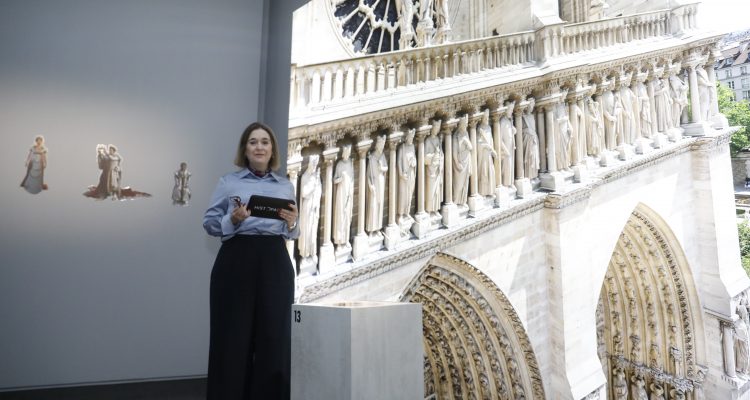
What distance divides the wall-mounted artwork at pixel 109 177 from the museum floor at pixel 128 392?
1.03 meters

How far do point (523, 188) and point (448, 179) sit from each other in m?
0.72

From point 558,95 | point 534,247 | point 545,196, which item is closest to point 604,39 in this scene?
point 558,95

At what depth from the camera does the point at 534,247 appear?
10.6 ft

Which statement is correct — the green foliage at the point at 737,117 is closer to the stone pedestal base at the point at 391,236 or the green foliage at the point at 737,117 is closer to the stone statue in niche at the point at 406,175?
the stone statue in niche at the point at 406,175

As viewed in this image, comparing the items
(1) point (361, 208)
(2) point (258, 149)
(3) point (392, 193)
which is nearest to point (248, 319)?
(2) point (258, 149)

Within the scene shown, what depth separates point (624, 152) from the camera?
3.73 meters

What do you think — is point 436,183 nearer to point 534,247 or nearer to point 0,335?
point 534,247

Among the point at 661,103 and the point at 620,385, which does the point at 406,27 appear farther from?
the point at 620,385

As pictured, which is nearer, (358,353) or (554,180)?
(358,353)

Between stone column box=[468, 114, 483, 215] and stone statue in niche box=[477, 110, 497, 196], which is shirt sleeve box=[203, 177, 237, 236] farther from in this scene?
stone statue in niche box=[477, 110, 497, 196]

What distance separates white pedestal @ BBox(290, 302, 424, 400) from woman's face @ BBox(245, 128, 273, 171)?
24.3 inches

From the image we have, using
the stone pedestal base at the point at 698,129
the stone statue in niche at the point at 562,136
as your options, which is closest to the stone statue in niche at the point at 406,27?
the stone statue in niche at the point at 562,136

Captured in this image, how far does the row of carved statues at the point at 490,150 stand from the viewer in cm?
253

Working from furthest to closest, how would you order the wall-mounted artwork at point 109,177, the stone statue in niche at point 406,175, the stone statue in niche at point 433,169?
the stone statue in niche at point 433,169
the stone statue in niche at point 406,175
the wall-mounted artwork at point 109,177
